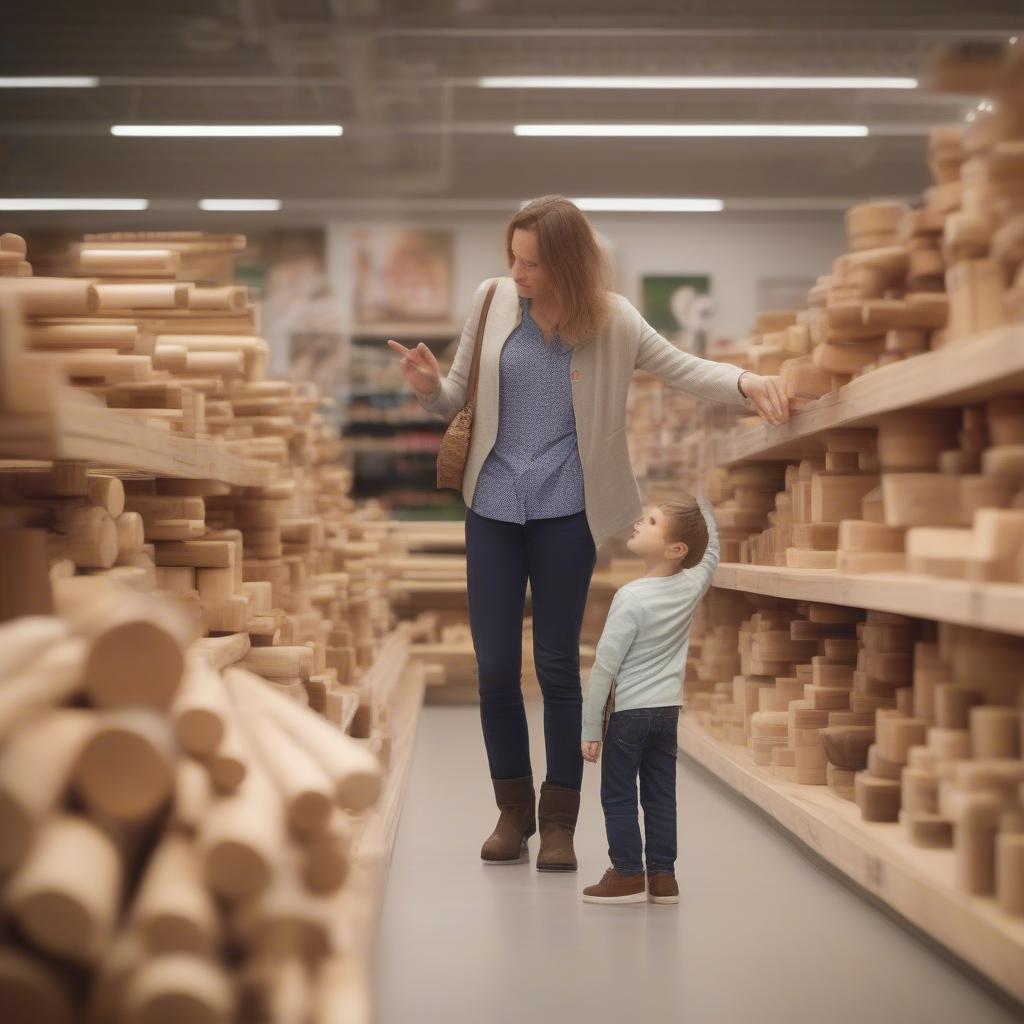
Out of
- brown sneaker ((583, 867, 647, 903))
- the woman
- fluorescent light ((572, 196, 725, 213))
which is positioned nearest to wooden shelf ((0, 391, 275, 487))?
the woman

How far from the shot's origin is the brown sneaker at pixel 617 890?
3062 mm

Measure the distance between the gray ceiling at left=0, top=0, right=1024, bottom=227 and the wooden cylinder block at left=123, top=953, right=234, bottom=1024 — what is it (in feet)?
26.9

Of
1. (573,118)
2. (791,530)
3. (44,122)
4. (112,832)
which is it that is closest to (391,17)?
(573,118)

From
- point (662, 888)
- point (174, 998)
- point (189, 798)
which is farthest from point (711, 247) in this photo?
point (174, 998)

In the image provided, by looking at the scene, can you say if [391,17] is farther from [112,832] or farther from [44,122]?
[112,832]

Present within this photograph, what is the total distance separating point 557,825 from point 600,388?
114 cm

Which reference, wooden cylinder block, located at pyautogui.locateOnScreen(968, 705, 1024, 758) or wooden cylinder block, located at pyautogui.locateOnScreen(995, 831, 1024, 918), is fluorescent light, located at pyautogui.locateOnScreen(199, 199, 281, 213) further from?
wooden cylinder block, located at pyautogui.locateOnScreen(995, 831, 1024, 918)

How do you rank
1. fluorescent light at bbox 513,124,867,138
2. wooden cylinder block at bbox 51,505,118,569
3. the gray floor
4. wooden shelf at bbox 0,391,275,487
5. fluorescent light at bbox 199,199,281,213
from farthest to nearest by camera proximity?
fluorescent light at bbox 199,199,281,213 → fluorescent light at bbox 513,124,867,138 → wooden cylinder block at bbox 51,505,118,569 → the gray floor → wooden shelf at bbox 0,391,275,487

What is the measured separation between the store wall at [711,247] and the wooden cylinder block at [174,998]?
11.5 m

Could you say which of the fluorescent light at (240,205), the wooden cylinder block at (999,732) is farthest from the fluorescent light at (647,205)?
the wooden cylinder block at (999,732)

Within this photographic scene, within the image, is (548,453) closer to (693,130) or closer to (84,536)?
(84,536)

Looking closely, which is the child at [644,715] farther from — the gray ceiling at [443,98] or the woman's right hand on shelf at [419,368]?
the gray ceiling at [443,98]

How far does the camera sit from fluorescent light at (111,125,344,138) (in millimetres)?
10539

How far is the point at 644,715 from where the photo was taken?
3.07 m
